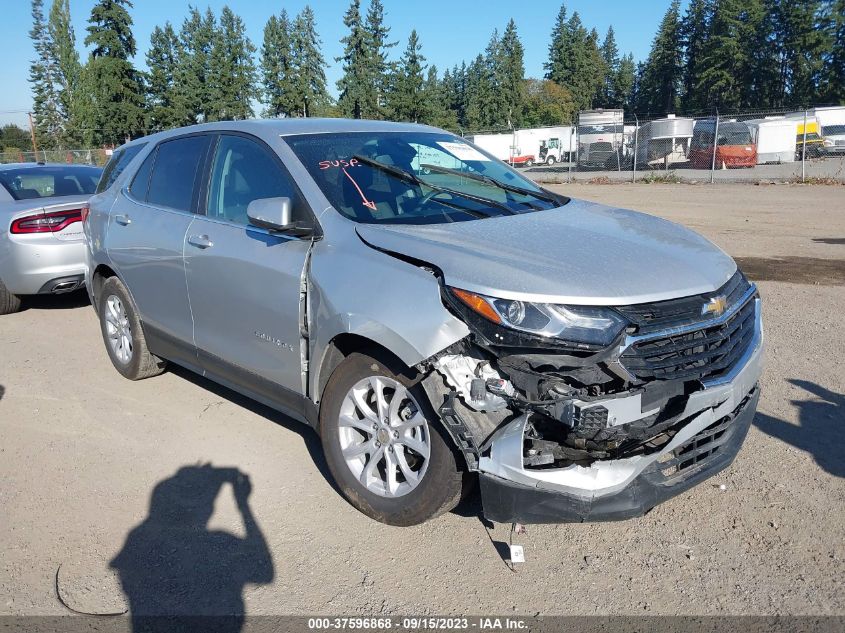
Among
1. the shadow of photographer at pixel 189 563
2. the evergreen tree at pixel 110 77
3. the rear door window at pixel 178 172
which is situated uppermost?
the evergreen tree at pixel 110 77

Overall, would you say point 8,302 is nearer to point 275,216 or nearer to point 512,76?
point 275,216

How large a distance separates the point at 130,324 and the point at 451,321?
3445 mm

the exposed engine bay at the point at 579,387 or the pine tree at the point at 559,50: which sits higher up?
the pine tree at the point at 559,50

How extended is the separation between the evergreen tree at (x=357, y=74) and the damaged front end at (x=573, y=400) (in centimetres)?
6784

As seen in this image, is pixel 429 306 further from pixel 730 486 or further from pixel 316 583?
pixel 730 486

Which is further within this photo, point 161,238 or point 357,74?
point 357,74

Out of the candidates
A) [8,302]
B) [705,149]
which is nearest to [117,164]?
[8,302]

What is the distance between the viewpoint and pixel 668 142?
31703 mm

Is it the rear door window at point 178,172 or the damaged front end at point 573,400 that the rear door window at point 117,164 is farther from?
the damaged front end at point 573,400

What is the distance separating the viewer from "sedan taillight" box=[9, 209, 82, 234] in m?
7.49

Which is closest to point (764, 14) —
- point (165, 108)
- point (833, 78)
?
point (833, 78)

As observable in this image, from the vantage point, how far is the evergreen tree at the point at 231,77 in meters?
73.1

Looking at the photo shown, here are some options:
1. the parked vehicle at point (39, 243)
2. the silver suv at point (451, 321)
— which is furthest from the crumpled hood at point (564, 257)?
the parked vehicle at point (39, 243)

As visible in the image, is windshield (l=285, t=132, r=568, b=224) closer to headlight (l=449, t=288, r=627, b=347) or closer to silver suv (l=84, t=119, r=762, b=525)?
silver suv (l=84, t=119, r=762, b=525)
